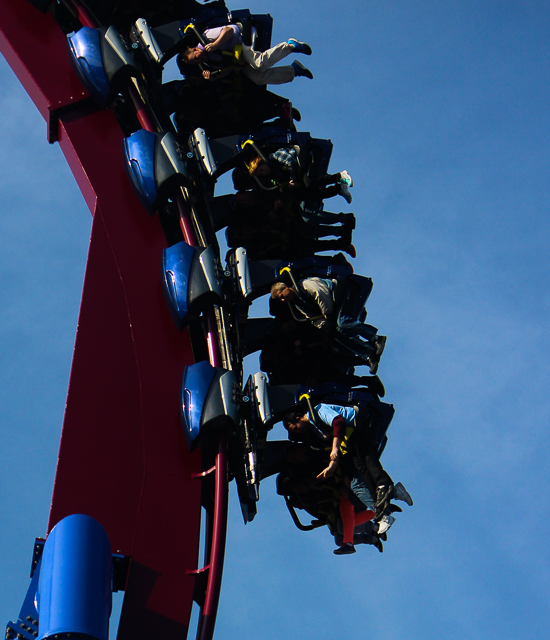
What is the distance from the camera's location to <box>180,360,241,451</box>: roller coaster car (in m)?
10.6

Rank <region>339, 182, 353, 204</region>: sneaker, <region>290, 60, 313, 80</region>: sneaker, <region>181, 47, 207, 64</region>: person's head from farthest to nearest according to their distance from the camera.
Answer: <region>290, 60, 313, 80</region>: sneaker → <region>181, 47, 207, 64</region>: person's head → <region>339, 182, 353, 204</region>: sneaker

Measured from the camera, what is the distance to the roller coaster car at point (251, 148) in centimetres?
1308

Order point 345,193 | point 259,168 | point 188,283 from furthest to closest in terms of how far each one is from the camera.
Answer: point 345,193 → point 259,168 → point 188,283

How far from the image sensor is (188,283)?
37.3ft

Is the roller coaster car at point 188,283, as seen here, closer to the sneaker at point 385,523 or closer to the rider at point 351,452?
the rider at point 351,452

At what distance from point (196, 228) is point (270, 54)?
9.40 ft

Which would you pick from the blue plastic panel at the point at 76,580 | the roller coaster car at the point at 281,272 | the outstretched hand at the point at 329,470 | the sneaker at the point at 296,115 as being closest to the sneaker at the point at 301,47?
the sneaker at the point at 296,115

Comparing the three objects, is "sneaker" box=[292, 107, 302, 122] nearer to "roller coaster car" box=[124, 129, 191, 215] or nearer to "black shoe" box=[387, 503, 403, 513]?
"roller coaster car" box=[124, 129, 191, 215]

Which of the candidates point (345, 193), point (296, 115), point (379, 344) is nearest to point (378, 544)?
point (379, 344)

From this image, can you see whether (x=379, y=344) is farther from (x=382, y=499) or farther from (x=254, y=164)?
(x=254, y=164)

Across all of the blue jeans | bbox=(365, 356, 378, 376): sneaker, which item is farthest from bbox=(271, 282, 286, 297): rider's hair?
the blue jeans

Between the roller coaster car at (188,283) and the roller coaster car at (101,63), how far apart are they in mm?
2355

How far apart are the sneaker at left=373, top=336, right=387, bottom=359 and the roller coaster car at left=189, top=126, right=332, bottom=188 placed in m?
2.21

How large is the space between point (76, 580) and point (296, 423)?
3.82 meters
